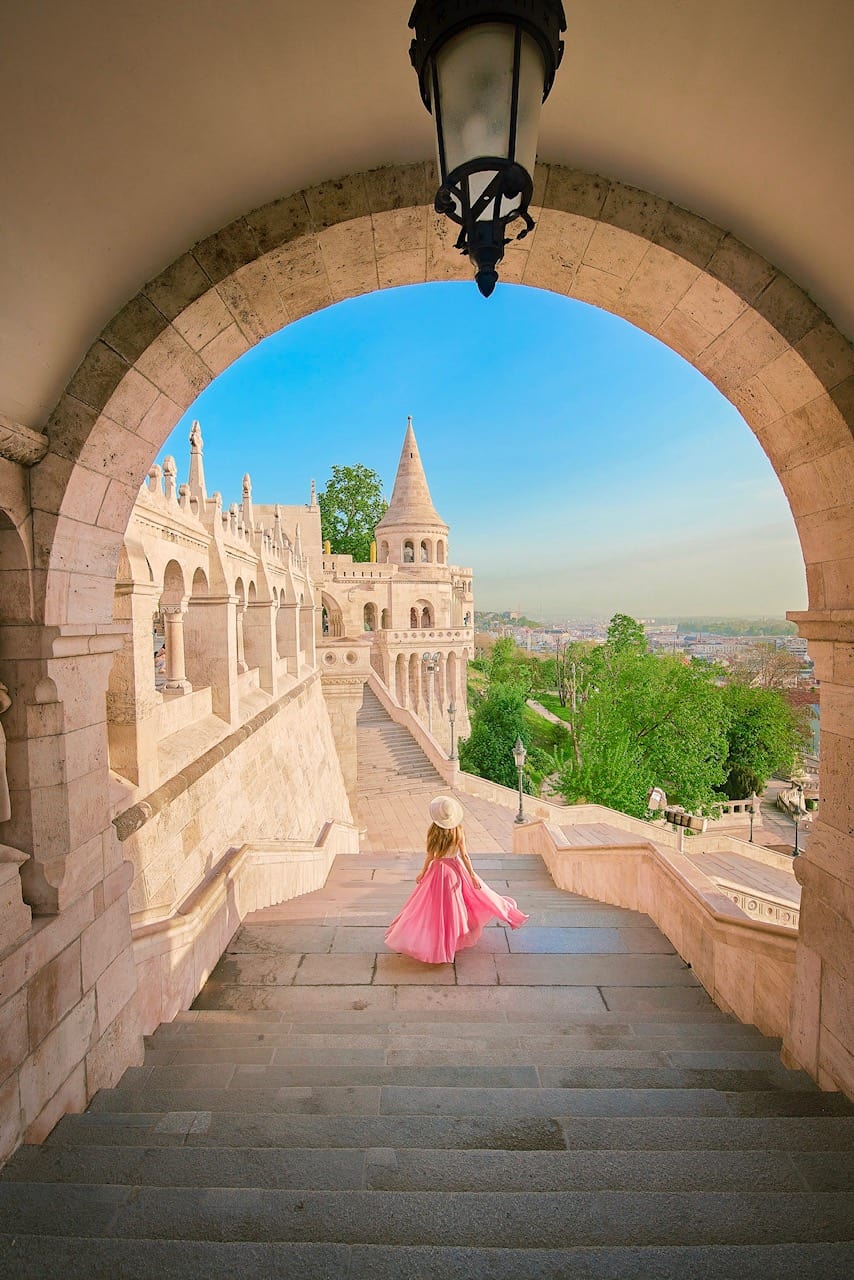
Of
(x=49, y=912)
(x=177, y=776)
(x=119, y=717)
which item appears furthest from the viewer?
(x=177, y=776)

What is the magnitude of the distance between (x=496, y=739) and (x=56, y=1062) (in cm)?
3055

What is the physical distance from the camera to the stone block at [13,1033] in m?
2.34

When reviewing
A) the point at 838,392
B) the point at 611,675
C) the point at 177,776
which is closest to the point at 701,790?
the point at 611,675

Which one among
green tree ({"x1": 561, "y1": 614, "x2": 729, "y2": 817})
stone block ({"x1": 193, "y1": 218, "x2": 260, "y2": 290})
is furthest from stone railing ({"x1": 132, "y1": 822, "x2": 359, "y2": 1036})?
green tree ({"x1": 561, "y1": 614, "x2": 729, "y2": 817})

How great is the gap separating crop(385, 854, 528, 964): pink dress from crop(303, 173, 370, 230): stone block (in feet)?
14.4

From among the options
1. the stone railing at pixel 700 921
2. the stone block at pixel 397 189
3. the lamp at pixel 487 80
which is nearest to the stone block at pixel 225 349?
the stone block at pixel 397 189

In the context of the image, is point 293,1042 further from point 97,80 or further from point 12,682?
point 97,80

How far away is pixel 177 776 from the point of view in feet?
21.4

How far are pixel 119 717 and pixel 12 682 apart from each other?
10.4ft

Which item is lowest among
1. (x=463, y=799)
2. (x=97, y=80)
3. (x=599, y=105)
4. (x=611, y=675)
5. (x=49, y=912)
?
(x=463, y=799)

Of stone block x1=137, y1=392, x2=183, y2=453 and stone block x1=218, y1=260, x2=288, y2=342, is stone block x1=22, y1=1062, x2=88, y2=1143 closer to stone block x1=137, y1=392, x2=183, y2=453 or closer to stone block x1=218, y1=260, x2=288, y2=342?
stone block x1=137, y1=392, x2=183, y2=453

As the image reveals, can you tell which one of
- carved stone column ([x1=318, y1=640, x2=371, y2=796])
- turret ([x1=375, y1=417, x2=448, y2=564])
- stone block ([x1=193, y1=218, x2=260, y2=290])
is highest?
turret ([x1=375, y1=417, x2=448, y2=564])

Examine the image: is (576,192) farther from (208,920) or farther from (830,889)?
(208,920)

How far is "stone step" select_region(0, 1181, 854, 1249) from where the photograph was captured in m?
1.89
